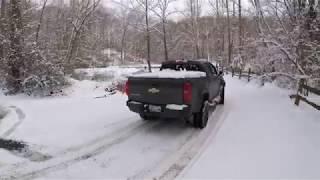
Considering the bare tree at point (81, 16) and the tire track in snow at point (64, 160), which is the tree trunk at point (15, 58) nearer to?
the bare tree at point (81, 16)

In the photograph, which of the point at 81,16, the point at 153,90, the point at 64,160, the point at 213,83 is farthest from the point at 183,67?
the point at 81,16

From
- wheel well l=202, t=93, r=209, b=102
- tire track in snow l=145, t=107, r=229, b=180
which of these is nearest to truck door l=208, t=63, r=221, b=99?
wheel well l=202, t=93, r=209, b=102

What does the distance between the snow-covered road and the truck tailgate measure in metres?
0.83

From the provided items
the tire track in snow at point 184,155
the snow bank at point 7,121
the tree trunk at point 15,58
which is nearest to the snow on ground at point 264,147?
the tire track in snow at point 184,155

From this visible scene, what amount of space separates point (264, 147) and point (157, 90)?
277 cm

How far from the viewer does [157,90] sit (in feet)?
28.8

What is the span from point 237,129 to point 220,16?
46.0 meters

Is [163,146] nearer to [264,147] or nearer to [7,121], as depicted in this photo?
[264,147]

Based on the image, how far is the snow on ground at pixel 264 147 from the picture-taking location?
20.3ft

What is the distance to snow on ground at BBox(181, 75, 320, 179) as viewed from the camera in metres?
6.19

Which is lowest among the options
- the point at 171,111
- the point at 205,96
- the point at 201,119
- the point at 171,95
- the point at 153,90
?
the point at 201,119

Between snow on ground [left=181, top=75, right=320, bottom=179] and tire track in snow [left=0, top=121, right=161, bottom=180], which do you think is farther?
snow on ground [left=181, top=75, right=320, bottom=179]

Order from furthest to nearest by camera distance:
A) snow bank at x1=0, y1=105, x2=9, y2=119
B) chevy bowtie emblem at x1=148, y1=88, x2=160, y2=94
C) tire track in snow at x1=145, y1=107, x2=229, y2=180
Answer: snow bank at x1=0, y1=105, x2=9, y2=119
chevy bowtie emblem at x1=148, y1=88, x2=160, y2=94
tire track in snow at x1=145, y1=107, x2=229, y2=180

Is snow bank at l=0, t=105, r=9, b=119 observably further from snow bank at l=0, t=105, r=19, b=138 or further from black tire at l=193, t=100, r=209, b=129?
black tire at l=193, t=100, r=209, b=129
